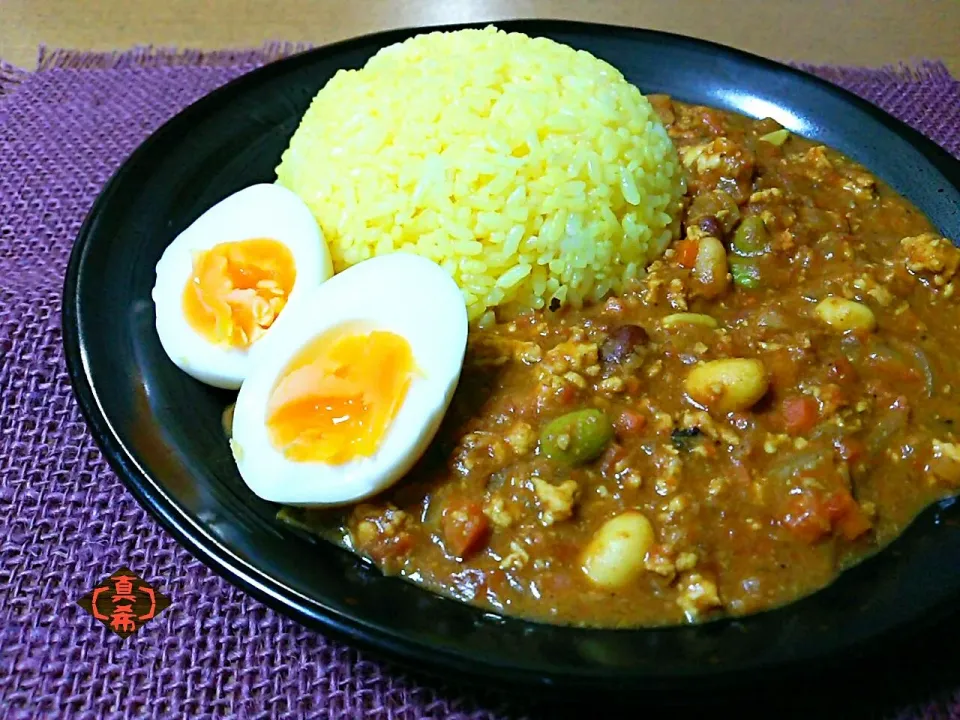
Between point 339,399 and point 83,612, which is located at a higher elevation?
point 339,399

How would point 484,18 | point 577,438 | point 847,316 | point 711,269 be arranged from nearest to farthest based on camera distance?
point 577,438
point 847,316
point 711,269
point 484,18

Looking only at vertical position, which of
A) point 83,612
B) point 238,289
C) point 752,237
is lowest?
point 83,612

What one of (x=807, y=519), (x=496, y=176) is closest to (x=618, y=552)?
(x=807, y=519)

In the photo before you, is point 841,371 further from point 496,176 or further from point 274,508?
point 274,508

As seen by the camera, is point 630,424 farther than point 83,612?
Yes

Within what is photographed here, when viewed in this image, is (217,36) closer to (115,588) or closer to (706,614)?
(115,588)

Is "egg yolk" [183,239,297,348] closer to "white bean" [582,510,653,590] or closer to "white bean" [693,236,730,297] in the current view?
"white bean" [582,510,653,590]

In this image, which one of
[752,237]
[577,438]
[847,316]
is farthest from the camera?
[752,237]
